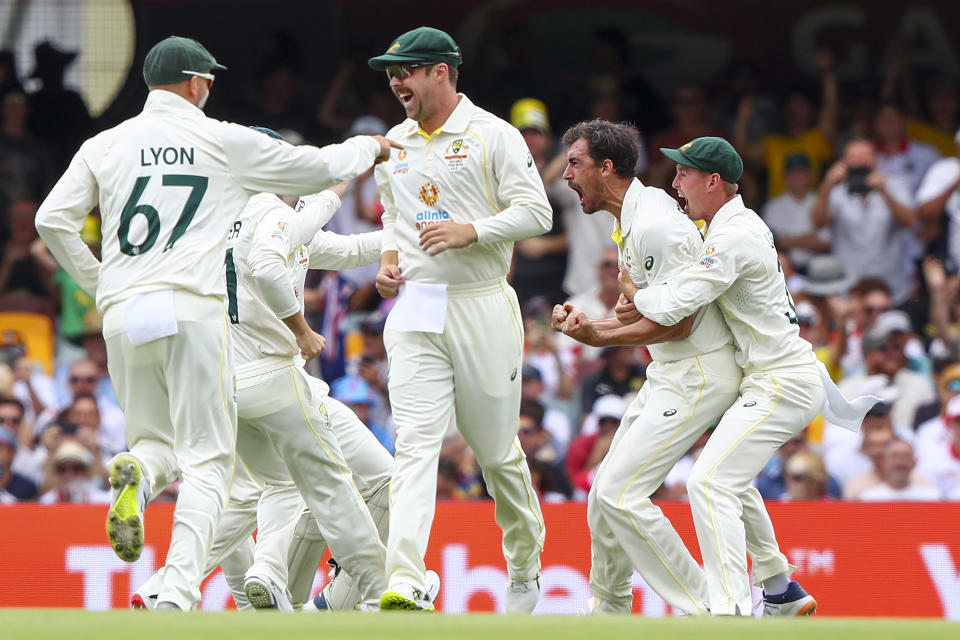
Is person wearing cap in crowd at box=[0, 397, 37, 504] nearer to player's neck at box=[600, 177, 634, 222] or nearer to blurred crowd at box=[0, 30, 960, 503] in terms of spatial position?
blurred crowd at box=[0, 30, 960, 503]

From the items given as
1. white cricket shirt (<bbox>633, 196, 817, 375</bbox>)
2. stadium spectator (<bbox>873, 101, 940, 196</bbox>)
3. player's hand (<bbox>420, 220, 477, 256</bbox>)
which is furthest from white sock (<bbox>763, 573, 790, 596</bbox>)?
stadium spectator (<bbox>873, 101, 940, 196</bbox>)

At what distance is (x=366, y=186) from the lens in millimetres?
14742

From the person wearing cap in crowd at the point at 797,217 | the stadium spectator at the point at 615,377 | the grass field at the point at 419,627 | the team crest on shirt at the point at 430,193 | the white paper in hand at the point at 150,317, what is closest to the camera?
the grass field at the point at 419,627

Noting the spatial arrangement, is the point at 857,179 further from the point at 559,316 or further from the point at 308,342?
the point at 308,342

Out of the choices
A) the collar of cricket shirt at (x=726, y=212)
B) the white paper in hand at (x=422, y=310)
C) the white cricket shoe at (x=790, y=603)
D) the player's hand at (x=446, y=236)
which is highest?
the collar of cricket shirt at (x=726, y=212)

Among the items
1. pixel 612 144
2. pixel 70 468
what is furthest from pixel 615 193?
pixel 70 468

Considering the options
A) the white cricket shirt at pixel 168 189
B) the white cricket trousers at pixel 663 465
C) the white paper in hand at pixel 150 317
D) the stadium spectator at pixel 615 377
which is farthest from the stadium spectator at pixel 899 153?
the white paper in hand at pixel 150 317

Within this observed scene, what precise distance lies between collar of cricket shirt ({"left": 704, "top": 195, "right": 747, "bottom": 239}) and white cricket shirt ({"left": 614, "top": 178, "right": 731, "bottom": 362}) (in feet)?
0.37

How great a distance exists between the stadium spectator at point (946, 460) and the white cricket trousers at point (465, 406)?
4.53m

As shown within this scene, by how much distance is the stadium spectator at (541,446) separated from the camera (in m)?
11.8

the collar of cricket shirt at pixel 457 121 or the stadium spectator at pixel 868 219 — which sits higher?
the collar of cricket shirt at pixel 457 121

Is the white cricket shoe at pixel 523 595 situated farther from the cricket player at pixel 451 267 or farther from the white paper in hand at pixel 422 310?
the white paper in hand at pixel 422 310

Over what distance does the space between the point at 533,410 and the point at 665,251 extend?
4.42 metres

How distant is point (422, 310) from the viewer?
327 inches
